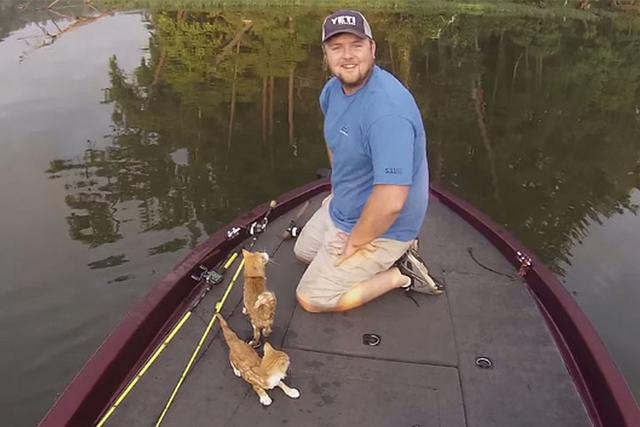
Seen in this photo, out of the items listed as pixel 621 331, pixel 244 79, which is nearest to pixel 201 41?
pixel 244 79

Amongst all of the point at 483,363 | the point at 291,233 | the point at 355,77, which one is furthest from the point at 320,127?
the point at 483,363

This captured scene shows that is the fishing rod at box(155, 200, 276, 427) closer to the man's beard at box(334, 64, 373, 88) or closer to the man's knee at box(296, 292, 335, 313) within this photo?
the man's knee at box(296, 292, 335, 313)

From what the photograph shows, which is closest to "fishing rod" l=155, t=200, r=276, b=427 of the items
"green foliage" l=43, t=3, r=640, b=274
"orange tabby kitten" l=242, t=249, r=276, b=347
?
"orange tabby kitten" l=242, t=249, r=276, b=347

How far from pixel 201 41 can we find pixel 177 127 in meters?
10.6

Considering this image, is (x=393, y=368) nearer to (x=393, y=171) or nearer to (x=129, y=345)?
(x=393, y=171)

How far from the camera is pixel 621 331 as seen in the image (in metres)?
5.64

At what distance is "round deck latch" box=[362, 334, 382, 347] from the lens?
349 centimetres

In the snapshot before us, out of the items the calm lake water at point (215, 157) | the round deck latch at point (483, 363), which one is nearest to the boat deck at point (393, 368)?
the round deck latch at point (483, 363)

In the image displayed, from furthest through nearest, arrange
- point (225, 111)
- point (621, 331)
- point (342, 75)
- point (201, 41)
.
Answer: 1. point (201, 41)
2. point (225, 111)
3. point (621, 331)
4. point (342, 75)

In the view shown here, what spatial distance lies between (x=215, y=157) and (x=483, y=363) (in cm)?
738

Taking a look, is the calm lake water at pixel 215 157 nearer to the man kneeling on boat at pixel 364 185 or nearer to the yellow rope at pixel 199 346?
the yellow rope at pixel 199 346

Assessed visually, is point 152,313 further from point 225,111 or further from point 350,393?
point 225,111

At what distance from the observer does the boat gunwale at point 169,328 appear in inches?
113

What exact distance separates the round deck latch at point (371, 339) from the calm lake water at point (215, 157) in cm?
283
